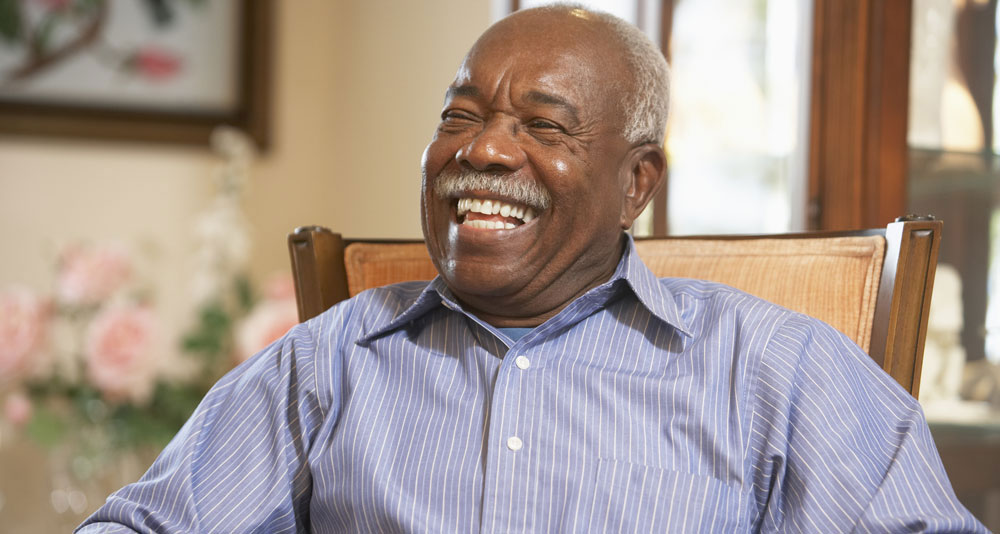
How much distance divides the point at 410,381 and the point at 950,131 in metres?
1.18

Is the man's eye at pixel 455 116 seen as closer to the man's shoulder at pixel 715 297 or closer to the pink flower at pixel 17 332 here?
the man's shoulder at pixel 715 297

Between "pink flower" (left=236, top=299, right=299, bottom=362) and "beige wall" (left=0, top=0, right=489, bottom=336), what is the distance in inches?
20.6

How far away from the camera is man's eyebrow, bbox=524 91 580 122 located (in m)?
1.18

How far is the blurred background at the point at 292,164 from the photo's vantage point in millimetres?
1725

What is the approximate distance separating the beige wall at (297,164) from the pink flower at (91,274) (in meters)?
0.61

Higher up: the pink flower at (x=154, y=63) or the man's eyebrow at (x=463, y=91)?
the pink flower at (x=154, y=63)

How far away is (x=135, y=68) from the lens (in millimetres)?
2525

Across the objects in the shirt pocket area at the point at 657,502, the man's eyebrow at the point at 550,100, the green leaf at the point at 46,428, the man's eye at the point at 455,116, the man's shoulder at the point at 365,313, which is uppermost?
the man's eyebrow at the point at 550,100

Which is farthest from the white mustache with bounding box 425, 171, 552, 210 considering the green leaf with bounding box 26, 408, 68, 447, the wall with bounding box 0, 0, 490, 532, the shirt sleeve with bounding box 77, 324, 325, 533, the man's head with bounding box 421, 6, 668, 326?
the green leaf with bounding box 26, 408, 68, 447

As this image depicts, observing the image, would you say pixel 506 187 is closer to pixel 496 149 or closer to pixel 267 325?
pixel 496 149

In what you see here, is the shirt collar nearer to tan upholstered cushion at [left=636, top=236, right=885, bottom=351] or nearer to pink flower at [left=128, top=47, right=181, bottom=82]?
tan upholstered cushion at [left=636, top=236, right=885, bottom=351]

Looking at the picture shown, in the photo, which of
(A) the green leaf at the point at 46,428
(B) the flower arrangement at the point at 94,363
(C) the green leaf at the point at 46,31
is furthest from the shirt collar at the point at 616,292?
(C) the green leaf at the point at 46,31

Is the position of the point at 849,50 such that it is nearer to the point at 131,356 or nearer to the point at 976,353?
the point at 976,353

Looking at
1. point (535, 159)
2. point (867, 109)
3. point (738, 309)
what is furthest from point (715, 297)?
point (867, 109)
